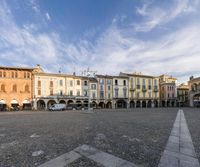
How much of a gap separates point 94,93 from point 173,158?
143ft

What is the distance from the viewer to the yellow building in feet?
177

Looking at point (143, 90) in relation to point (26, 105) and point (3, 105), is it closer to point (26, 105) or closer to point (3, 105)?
point (26, 105)

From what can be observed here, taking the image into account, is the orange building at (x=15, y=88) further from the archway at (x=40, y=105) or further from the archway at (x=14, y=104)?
the archway at (x=40, y=105)

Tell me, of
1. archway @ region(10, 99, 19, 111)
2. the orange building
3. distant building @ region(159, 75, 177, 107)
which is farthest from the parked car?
distant building @ region(159, 75, 177, 107)

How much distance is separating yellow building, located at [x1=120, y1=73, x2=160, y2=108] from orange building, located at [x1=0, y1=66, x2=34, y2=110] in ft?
100

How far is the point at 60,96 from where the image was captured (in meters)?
42.8

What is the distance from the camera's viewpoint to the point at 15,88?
126 ft

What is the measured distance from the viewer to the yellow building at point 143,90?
54062 mm

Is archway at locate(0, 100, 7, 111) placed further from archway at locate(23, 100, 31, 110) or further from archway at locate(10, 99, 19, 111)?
archway at locate(23, 100, 31, 110)

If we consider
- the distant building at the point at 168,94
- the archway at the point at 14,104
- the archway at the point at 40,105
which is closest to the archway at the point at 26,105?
the archway at the point at 14,104

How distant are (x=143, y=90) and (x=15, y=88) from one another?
3925 centimetres

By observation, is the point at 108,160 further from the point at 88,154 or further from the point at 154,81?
the point at 154,81

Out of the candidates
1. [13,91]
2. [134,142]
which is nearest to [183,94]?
[13,91]

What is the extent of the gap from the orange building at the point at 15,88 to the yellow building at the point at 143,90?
30.5 metres
